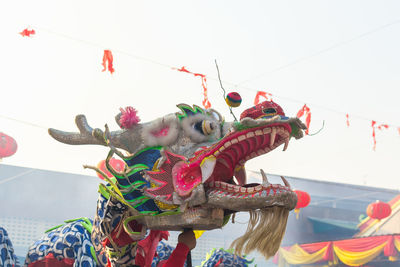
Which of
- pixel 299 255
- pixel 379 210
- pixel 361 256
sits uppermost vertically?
pixel 379 210

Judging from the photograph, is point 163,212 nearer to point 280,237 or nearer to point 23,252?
point 280,237

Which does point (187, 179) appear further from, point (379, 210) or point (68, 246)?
point (379, 210)

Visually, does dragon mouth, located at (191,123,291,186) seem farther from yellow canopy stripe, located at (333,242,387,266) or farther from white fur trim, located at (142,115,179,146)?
yellow canopy stripe, located at (333,242,387,266)

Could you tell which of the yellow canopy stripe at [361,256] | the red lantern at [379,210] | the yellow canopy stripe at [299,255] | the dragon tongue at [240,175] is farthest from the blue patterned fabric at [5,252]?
the red lantern at [379,210]

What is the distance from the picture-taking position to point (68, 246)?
259 cm

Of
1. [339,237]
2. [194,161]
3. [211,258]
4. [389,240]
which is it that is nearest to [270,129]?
[194,161]

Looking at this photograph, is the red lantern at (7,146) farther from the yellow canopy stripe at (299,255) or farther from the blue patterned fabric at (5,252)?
the blue patterned fabric at (5,252)

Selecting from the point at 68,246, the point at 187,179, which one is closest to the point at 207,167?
the point at 187,179

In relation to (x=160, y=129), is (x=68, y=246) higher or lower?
lower

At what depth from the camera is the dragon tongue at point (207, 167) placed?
6.70 ft

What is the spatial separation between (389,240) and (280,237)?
9281 mm

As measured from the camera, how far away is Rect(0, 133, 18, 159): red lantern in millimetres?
8664

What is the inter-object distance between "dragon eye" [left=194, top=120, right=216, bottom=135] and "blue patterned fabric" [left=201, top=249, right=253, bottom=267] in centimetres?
102

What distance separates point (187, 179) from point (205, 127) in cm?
24
